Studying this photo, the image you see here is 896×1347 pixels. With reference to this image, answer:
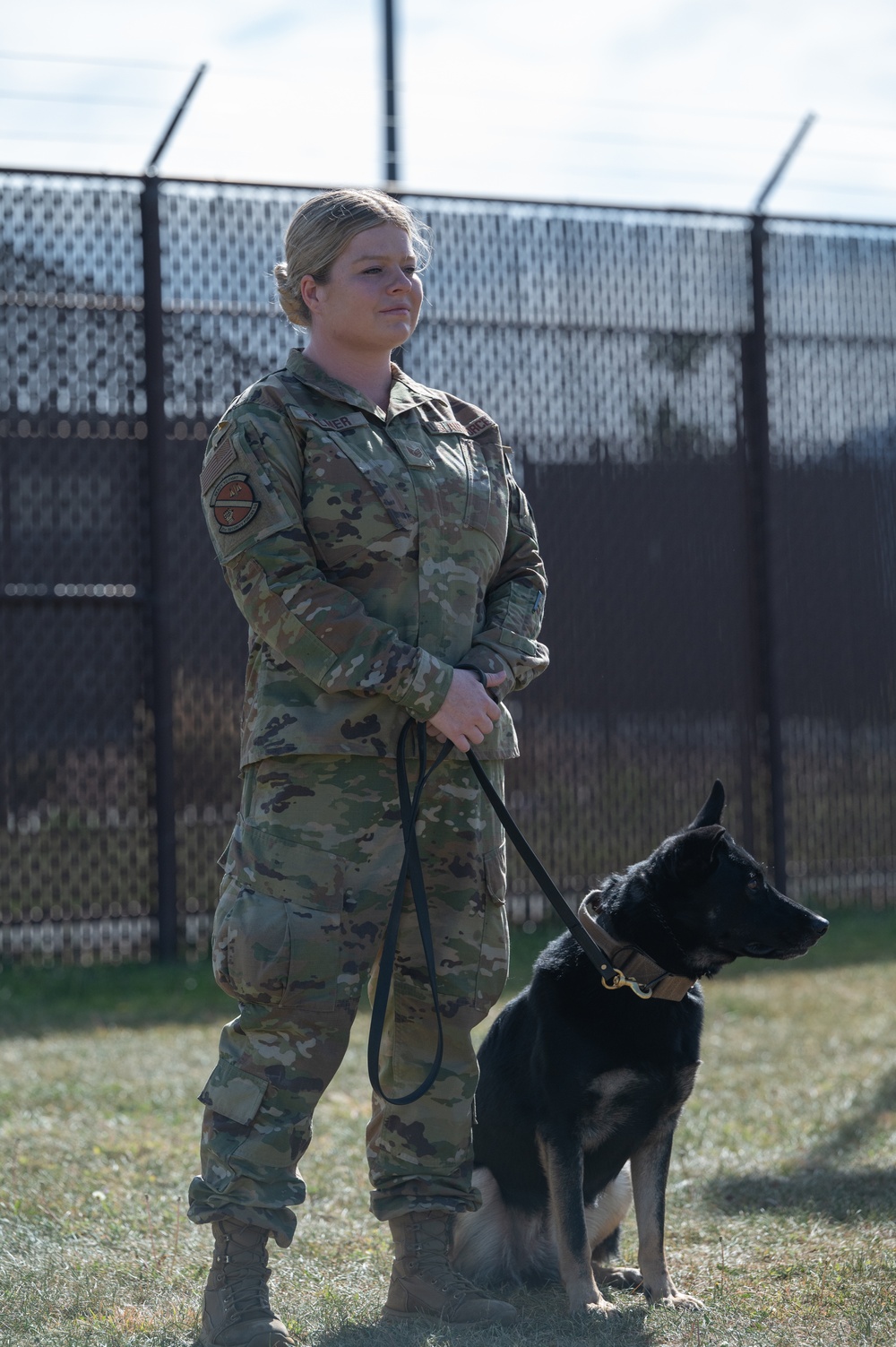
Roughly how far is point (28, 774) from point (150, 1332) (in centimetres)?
475

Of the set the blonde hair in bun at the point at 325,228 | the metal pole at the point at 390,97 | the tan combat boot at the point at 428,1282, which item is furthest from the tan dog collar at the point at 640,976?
the metal pole at the point at 390,97

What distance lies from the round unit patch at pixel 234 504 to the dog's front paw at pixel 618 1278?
1.98m

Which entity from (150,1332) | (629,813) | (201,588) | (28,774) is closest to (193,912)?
(28,774)

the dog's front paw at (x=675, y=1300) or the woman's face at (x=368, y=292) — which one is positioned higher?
the woman's face at (x=368, y=292)

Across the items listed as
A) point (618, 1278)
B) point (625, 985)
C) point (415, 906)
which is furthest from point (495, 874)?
point (618, 1278)

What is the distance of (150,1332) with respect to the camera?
9.38ft

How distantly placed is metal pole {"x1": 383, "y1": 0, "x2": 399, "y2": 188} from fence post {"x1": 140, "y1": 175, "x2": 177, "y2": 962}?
99.4 inches

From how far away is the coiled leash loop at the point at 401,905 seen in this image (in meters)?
2.77

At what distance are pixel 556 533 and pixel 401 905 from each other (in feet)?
17.8

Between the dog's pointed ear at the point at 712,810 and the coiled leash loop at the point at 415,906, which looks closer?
the coiled leash loop at the point at 415,906

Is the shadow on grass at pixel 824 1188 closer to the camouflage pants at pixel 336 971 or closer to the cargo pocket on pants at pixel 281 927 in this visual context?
the camouflage pants at pixel 336 971

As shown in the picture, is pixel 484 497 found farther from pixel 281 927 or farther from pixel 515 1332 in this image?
pixel 515 1332

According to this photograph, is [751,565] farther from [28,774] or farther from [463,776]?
[463,776]

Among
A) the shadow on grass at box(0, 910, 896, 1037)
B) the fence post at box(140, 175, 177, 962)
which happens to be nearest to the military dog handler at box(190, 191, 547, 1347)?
the shadow on grass at box(0, 910, 896, 1037)
